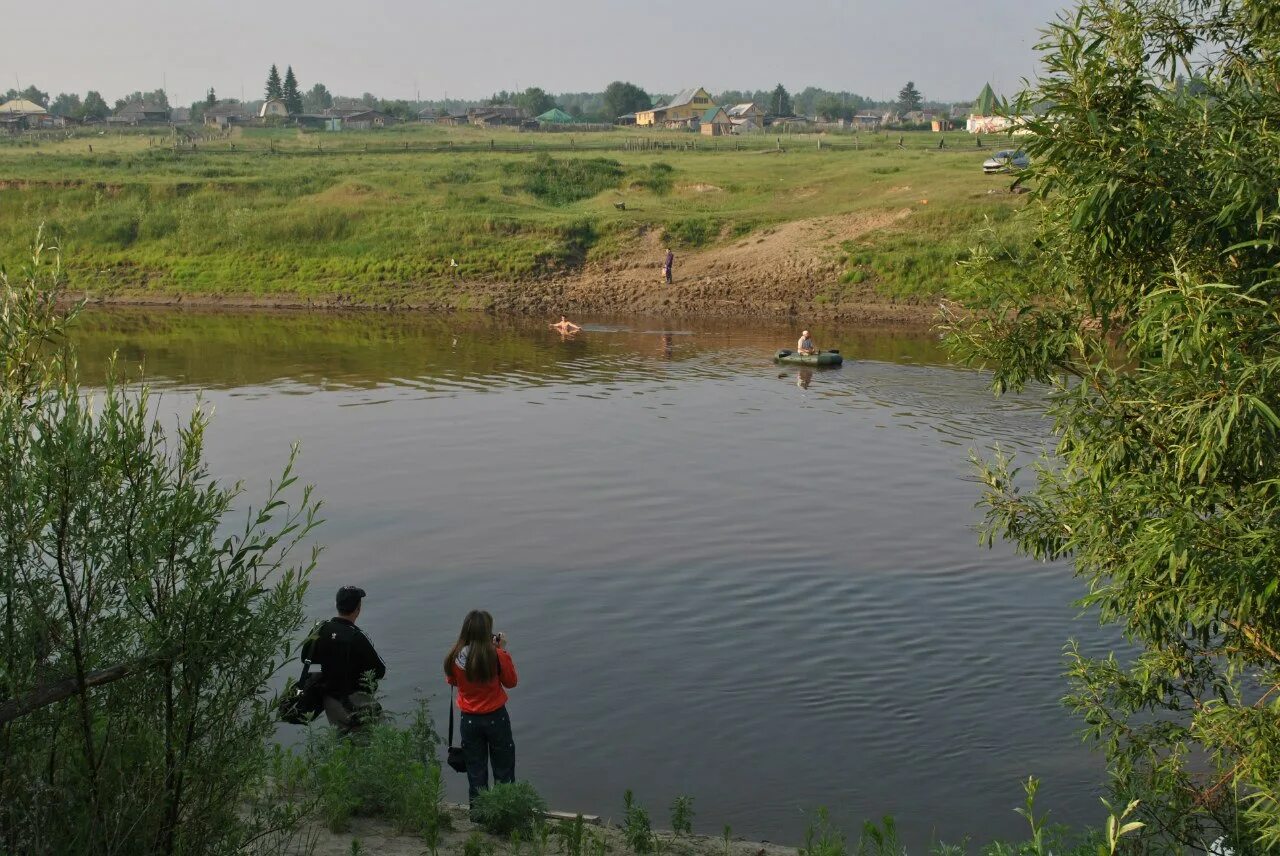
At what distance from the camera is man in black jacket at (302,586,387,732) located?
→ 12.7 metres

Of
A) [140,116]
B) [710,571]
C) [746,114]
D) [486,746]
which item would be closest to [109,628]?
[486,746]

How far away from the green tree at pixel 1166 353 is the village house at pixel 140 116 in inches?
6275

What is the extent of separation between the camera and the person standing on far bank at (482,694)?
12039 millimetres

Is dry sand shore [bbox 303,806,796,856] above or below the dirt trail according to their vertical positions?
below

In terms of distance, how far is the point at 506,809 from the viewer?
38.7 feet

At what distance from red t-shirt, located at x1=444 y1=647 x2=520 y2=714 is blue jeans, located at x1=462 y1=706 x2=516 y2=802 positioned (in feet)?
0.38

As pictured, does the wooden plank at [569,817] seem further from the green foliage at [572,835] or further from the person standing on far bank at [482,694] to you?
the person standing on far bank at [482,694]

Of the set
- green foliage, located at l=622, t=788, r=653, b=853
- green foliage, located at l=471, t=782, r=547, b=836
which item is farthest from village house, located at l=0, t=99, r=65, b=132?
green foliage, located at l=622, t=788, r=653, b=853

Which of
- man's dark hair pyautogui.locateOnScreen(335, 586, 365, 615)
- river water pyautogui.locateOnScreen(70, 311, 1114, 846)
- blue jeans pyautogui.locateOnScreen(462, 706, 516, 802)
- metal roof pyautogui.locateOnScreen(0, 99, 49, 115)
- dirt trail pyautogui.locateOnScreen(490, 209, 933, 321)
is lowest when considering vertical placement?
river water pyautogui.locateOnScreen(70, 311, 1114, 846)

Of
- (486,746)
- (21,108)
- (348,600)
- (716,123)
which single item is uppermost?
(21,108)

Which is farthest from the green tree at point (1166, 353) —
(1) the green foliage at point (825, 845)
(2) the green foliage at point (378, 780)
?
(2) the green foliage at point (378, 780)

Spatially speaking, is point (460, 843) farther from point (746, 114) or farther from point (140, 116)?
point (746, 114)

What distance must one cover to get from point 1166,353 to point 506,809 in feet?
22.4

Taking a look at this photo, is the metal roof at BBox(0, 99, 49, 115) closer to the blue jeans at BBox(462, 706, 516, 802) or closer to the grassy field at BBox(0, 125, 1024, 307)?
the grassy field at BBox(0, 125, 1024, 307)
